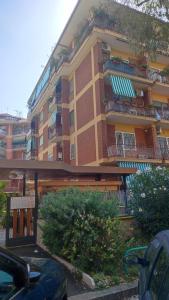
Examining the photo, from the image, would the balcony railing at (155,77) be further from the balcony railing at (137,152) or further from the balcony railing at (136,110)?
the balcony railing at (137,152)

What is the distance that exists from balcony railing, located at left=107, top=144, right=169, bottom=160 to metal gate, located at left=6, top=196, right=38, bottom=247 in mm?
11846

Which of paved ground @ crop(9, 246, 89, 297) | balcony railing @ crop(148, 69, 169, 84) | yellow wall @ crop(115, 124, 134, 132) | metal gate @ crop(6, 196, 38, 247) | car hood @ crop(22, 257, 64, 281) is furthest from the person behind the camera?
balcony railing @ crop(148, 69, 169, 84)

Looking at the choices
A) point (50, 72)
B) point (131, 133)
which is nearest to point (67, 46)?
point (50, 72)

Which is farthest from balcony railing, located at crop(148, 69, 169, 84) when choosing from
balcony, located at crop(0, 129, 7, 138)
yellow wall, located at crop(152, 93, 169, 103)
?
balcony, located at crop(0, 129, 7, 138)

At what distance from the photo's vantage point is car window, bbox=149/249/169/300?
7.82 feet

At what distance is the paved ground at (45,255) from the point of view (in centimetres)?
509

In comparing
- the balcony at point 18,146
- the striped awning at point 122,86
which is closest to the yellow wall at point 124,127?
the striped awning at point 122,86

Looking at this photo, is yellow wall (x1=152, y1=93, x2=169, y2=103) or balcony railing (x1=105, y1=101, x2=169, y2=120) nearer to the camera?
balcony railing (x1=105, y1=101, x2=169, y2=120)

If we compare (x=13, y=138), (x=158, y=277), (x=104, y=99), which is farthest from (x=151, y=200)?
(x=13, y=138)

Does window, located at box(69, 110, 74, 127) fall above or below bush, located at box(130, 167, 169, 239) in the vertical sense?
above

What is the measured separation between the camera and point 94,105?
72.3ft

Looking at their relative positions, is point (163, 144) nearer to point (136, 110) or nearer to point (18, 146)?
point (136, 110)

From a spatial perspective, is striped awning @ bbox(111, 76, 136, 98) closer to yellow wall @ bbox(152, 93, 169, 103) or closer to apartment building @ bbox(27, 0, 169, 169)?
apartment building @ bbox(27, 0, 169, 169)

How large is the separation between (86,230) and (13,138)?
177 ft
